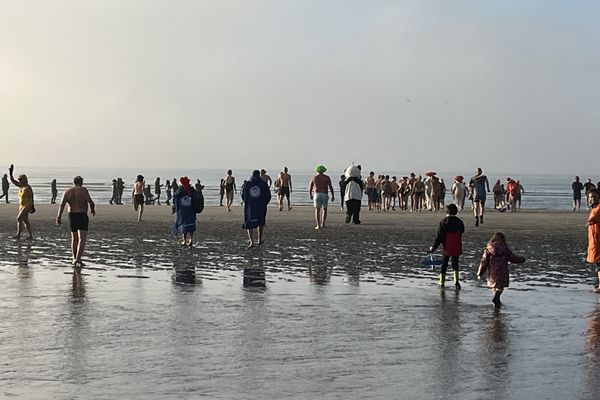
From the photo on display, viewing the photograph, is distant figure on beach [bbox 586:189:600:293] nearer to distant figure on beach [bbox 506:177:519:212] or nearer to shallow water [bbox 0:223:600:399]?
shallow water [bbox 0:223:600:399]

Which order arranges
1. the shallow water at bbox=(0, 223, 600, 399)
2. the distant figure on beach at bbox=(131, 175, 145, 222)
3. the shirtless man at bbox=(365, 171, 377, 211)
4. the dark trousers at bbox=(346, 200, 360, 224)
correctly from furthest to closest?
1. the shirtless man at bbox=(365, 171, 377, 211)
2. the distant figure on beach at bbox=(131, 175, 145, 222)
3. the dark trousers at bbox=(346, 200, 360, 224)
4. the shallow water at bbox=(0, 223, 600, 399)

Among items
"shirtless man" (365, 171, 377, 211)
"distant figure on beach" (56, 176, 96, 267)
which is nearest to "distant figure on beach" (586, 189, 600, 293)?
"distant figure on beach" (56, 176, 96, 267)

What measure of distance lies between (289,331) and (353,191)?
59.2 ft

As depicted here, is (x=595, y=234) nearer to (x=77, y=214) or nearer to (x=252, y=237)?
(x=252, y=237)

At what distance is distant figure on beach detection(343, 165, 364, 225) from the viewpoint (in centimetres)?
2752

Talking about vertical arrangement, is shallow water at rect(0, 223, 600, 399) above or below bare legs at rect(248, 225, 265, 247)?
below

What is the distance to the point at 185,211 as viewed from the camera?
21.5 meters

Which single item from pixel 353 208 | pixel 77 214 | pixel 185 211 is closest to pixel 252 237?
pixel 185 211

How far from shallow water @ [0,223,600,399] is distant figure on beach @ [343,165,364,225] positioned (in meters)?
9.50

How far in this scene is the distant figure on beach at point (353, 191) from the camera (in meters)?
27.5

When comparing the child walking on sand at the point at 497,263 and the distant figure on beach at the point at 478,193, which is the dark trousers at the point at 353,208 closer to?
the distant figure on beach at the point at 478,193

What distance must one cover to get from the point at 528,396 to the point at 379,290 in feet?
21.5

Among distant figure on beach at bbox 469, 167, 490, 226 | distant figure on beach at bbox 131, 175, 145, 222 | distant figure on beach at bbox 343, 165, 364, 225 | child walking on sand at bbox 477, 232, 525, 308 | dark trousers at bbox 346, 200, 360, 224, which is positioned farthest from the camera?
distant figure on beach at bbox 131, 175, 145, 222

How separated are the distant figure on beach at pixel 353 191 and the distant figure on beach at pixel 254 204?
6212 mm
